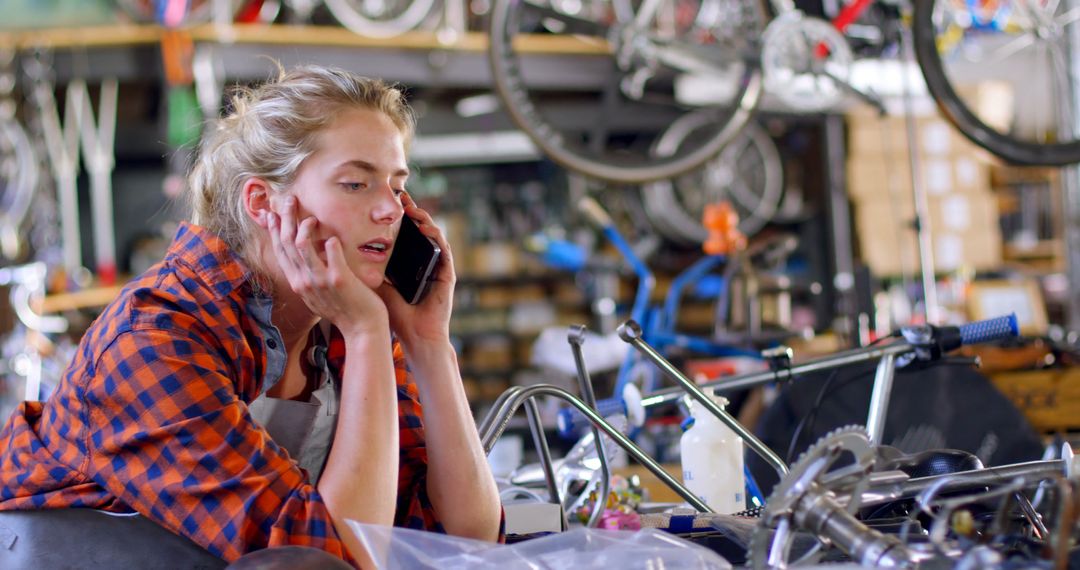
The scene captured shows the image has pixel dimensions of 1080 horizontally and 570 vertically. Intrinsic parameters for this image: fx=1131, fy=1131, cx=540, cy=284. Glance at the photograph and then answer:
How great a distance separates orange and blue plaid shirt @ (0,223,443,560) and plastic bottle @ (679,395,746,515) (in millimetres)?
713

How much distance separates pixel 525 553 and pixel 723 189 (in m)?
6.32

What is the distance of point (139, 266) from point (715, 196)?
3.59 m

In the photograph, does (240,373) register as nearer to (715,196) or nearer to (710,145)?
(710,145)

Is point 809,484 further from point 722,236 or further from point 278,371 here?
point 722,236

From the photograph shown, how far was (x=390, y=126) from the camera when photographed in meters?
1.48

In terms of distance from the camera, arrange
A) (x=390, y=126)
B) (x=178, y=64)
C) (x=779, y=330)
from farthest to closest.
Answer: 1. (x=178, y=64)
2. (x=779, y=330)
3. (x=390, y=126)

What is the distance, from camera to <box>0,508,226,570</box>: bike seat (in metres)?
1.22

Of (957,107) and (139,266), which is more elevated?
(957,107)

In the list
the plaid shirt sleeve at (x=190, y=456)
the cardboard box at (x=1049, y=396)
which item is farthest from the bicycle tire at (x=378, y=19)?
the plaid shirt sleeve at (x=190, y=456)

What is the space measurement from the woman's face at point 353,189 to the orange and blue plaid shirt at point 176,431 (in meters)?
0.12

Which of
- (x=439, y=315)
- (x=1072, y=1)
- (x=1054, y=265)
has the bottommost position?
(x=1054, y=265)

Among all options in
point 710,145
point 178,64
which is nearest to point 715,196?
point 178,64

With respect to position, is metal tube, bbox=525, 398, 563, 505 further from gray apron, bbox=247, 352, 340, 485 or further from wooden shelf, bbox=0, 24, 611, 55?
wooden shelf, bbox=0, 24, 611, 55

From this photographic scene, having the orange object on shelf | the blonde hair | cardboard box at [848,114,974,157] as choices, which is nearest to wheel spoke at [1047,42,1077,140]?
the orange object on shelf
